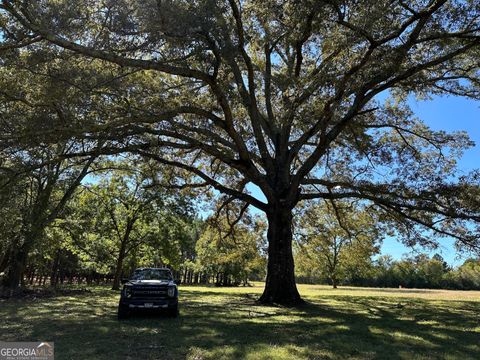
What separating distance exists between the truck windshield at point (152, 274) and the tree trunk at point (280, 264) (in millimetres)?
4692

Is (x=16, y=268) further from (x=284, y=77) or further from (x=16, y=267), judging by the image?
(x=284, y=77)

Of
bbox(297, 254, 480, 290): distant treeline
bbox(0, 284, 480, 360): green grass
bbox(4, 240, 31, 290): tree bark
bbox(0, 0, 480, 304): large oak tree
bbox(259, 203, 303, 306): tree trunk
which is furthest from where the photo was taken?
bbox(297, 254, 480, 290): distant treeline

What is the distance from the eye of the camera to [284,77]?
13617 millimetres

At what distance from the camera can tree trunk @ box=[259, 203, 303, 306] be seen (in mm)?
15695

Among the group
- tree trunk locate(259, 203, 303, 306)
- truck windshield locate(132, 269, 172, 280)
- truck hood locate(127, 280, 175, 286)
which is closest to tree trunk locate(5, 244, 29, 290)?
truck windshield locate(132, 269, 172, 280)

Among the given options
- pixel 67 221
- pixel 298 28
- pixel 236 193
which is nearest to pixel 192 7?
pixel 298 28

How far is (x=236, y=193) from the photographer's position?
57.7 feet

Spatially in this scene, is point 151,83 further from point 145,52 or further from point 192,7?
point 192,7

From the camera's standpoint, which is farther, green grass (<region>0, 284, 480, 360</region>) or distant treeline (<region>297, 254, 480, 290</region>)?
distant treeline (<region>297, 254, 480, 290</region>)

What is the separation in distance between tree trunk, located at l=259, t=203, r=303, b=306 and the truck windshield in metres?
4.69

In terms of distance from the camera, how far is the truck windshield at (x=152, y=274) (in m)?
12.9

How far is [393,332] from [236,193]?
9644 millimetres

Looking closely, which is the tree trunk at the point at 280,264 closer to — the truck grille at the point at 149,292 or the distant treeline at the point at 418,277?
the truck grille at the point at 149,292

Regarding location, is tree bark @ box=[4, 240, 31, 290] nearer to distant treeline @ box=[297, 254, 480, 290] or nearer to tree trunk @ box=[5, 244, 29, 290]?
tree trunk @ box=[5, 244, 29, 290]
